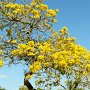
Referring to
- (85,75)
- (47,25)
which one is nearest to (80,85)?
(85,75)

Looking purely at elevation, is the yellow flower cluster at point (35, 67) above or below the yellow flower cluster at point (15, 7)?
below

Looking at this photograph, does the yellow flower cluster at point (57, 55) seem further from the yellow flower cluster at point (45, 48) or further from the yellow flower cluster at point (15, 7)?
the yellow flower cluster at point (15, 7)

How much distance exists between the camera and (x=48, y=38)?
40.8 metres

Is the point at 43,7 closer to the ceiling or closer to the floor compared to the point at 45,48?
closer to the ceiling

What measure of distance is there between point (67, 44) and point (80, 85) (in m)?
4.82

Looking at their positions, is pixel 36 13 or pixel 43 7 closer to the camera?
pixel 36 13

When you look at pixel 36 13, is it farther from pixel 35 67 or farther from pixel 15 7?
pixel 35 67

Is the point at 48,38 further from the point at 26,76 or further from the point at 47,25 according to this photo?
the point at 26,76

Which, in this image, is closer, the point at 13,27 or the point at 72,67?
the point at 72,67

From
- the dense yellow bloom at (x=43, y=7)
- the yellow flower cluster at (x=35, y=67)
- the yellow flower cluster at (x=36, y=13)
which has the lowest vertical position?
the yellow flower cluster at (x=35, y=67)

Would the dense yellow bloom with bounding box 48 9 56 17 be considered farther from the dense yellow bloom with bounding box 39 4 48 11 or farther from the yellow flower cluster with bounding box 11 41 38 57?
the yellow flower cluster with bounding box 11 41 38 57

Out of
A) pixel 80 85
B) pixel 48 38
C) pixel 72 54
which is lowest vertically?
pixel 80 85

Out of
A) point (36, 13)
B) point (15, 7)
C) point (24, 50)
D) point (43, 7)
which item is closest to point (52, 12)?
point (43, 7)

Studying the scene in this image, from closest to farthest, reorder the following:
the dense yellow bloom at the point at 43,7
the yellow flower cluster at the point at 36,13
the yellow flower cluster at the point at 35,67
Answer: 1. the yellow flower cluster at the point at 35,67
2. the yellow flower cluster at the point at 36,13
3. the dense yellow bloom at the point at 43,7
